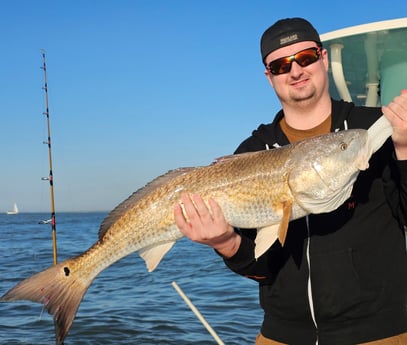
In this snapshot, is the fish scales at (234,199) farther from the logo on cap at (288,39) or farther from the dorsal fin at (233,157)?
the logo on cap at (288,39)

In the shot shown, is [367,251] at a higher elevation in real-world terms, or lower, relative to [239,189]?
lower

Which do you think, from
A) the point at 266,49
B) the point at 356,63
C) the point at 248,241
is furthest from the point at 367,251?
the point at 356,63

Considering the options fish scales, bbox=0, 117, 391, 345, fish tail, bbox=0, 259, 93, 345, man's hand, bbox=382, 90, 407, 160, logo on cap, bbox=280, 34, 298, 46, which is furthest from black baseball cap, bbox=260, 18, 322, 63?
fish tail, bbox=0, 259, 93, 345

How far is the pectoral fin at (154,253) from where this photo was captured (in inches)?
145

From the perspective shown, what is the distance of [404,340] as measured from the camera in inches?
127

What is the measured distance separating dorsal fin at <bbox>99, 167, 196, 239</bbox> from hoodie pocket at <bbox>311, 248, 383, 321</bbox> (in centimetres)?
108

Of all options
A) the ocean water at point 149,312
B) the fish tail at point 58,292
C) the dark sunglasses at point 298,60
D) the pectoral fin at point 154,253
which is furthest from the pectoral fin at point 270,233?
the ocean water at point 149,312

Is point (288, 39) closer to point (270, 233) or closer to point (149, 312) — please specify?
point (270, 233)

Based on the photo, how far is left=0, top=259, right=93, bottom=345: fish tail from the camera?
359 centimetres

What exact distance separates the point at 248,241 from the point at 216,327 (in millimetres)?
7016

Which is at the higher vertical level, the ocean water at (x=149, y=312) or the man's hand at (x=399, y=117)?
the man's hand at (x=399, y=117)

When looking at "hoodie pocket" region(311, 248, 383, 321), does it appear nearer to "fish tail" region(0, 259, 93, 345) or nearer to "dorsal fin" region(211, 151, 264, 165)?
"dorsal fin" region(211, 151, 264, 165)

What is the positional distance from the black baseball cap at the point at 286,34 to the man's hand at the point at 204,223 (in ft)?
3.76

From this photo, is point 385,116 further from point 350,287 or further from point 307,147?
point 350,287
